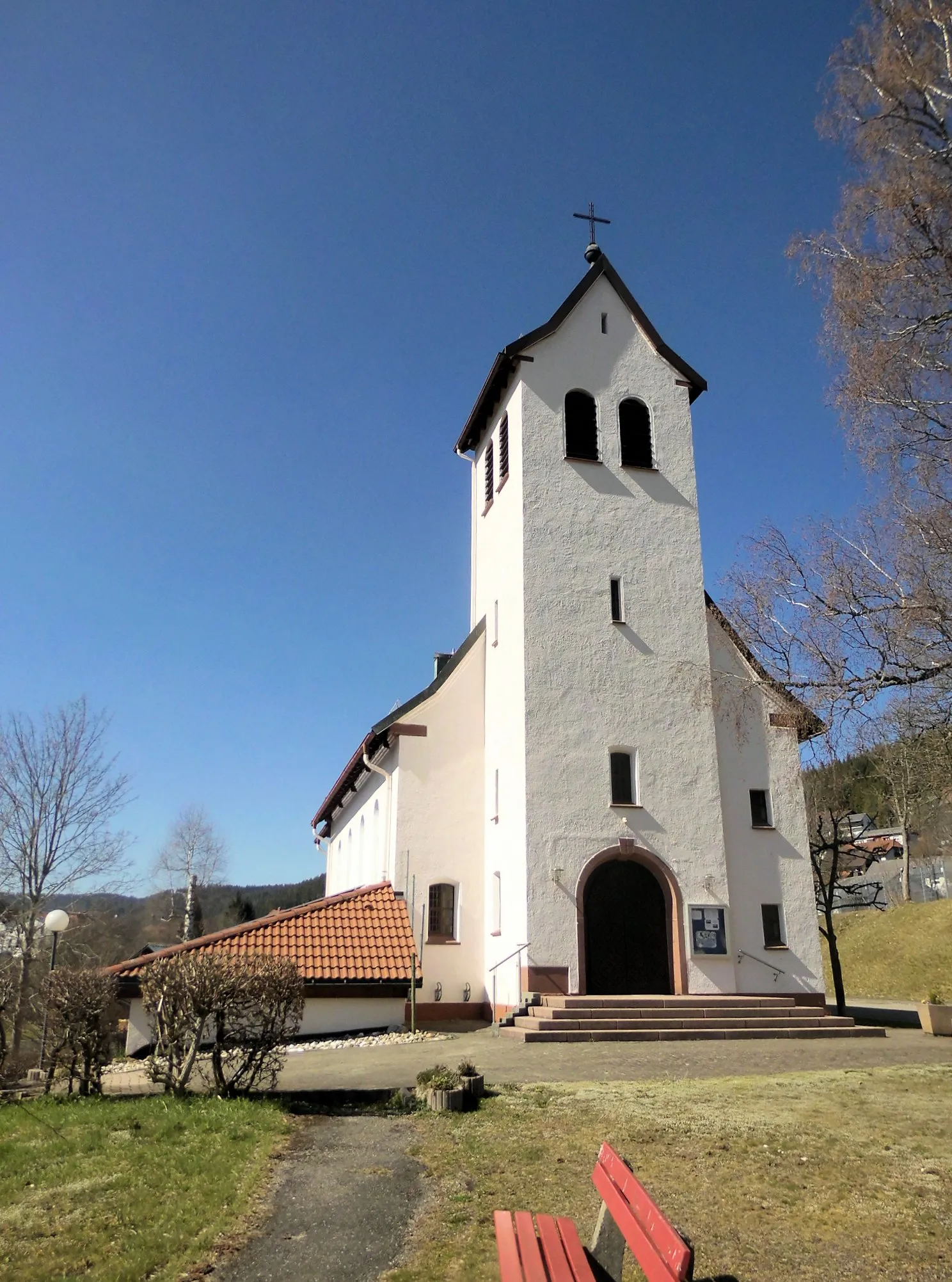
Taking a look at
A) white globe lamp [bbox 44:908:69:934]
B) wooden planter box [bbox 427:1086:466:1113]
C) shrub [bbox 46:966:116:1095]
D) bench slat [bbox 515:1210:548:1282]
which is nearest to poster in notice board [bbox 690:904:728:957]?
wooden planter box [bbox 427:1086:466:1113]

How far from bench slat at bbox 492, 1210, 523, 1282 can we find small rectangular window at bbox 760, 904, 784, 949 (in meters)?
16.9

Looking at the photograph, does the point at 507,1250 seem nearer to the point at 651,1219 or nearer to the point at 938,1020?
the point at 651,1219

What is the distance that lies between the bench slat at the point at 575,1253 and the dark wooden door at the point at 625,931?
576 inches

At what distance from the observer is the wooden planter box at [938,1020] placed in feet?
56.0

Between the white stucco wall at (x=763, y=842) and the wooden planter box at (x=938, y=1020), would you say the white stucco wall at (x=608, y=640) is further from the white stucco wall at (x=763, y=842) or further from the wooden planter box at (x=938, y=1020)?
the wooden planter box at (x=938, y=1020)

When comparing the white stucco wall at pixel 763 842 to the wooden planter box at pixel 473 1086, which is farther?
the white stucco wall at pixel 763 842

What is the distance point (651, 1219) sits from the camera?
434 centimetres

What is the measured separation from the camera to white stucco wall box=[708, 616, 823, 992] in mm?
20578

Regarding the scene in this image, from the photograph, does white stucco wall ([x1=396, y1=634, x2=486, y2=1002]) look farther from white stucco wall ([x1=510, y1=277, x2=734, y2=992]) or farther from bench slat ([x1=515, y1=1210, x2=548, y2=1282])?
bench slat ([x1=515, y1=1210, x2=548, y2=1282])

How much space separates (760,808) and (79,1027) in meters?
15.7

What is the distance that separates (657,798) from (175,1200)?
1529 cm

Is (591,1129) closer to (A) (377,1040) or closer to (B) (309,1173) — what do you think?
(B) (309,1173)

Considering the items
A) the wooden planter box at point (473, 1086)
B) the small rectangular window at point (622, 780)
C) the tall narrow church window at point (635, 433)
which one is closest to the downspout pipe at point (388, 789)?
the small rectangular window at point (622, 780)

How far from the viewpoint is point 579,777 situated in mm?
20500
